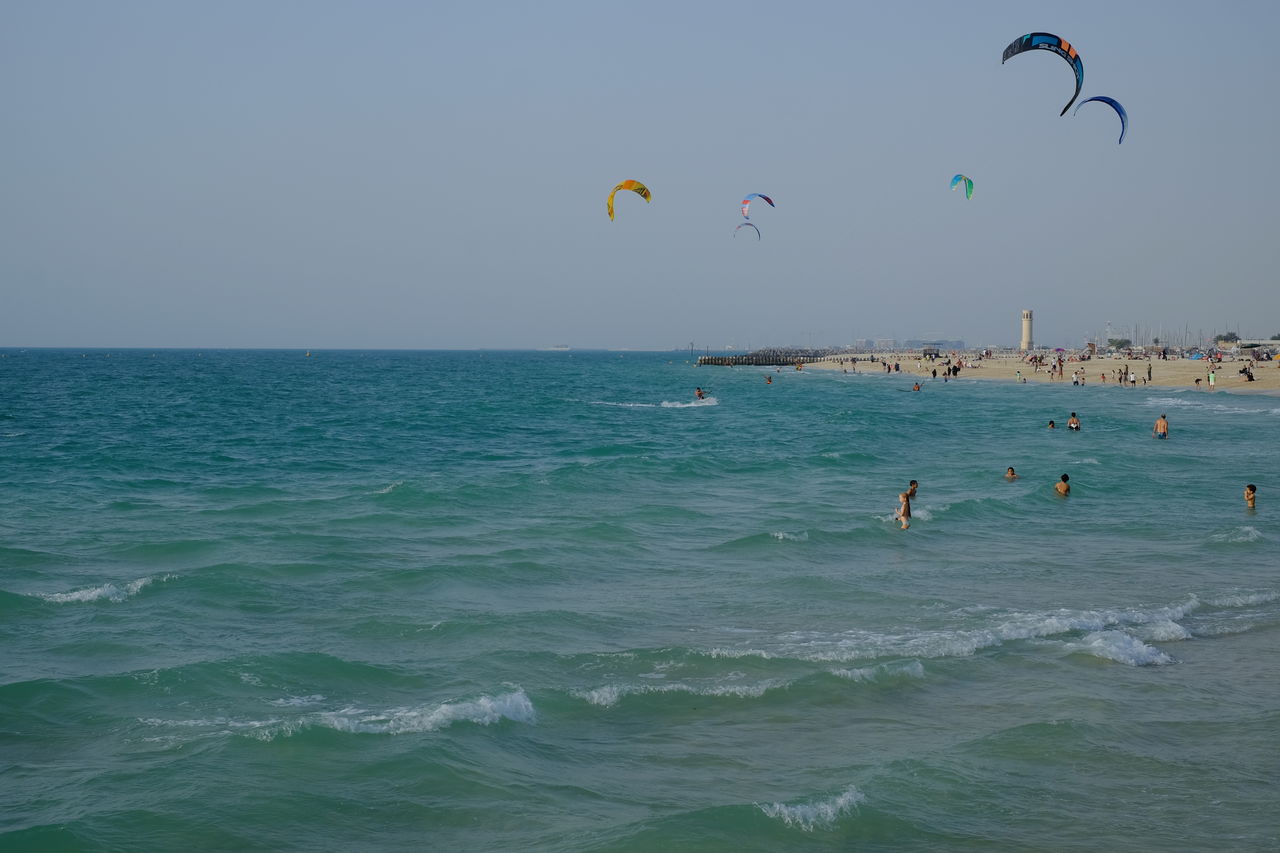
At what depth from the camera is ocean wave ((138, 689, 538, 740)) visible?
8.87 metres

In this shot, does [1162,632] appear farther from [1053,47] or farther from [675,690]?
[1053,47]

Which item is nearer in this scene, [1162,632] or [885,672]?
[885,672]

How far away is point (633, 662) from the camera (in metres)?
10.9

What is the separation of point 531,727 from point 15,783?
13.4ft

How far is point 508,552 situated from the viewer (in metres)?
16.5

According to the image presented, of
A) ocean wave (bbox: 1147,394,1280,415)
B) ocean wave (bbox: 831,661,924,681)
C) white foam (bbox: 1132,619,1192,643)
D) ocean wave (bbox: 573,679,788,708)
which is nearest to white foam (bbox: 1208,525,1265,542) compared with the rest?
white foam (bbox: 1132,619,1192,643)

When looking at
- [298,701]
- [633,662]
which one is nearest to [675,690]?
[633,662]

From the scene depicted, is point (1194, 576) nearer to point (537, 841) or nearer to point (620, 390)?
point (537, 841)

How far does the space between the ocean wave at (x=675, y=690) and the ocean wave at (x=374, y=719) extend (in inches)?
26.0

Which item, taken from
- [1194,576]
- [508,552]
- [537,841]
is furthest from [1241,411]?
[537,841]

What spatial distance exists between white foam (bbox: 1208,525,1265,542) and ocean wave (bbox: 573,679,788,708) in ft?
37.7

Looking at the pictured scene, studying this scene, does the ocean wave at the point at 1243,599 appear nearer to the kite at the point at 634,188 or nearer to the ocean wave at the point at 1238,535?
the ocean wave at the point at 1238,535

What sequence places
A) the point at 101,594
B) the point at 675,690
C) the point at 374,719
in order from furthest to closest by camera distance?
the point at 101,594
the point at 675,690
the point at 374,719

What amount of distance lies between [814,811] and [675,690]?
277 centimetres
